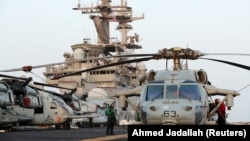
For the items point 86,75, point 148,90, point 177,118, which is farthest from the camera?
point 86,75

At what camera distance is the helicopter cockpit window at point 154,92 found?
16078 mm

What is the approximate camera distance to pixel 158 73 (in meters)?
17.6

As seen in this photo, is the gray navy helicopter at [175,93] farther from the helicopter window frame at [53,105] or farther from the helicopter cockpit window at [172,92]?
the helicopter window frame at [53,105]

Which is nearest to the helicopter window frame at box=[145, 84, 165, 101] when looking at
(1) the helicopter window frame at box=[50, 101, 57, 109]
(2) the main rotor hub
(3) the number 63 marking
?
(3) the number 63 marking

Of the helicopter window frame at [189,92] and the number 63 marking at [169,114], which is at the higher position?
the helicopter window frame at [189,92]

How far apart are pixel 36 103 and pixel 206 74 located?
19436 mm

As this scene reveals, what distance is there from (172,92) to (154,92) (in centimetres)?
59

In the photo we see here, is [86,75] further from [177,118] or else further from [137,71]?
[177,118]

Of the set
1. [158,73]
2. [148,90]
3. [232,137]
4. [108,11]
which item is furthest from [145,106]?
[108,11]

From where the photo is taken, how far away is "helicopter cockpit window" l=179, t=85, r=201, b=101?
52.5ft

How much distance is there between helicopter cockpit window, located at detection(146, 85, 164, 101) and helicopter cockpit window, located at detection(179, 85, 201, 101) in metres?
0.63

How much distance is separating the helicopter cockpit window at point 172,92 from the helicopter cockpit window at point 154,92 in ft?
0.73

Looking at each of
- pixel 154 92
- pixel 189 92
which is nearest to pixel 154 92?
pixel 154 92

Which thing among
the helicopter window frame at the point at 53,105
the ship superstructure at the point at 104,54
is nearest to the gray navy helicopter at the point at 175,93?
the helicopter window frame at the point at 53,105
